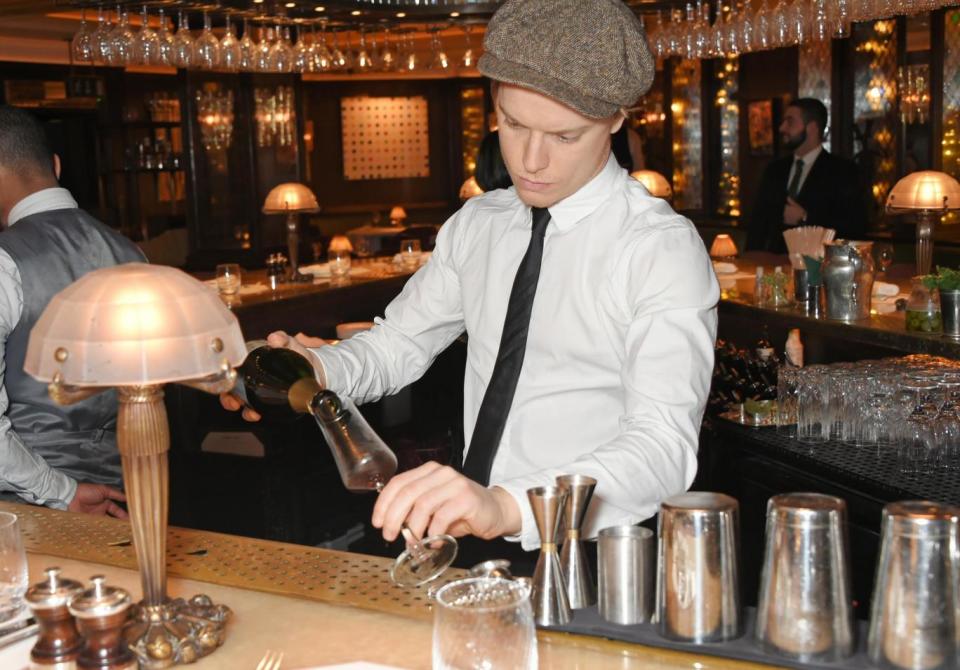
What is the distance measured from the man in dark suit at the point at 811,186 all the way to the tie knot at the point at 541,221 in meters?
5.29

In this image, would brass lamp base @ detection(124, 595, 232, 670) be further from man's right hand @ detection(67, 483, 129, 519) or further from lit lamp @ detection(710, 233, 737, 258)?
lit lamp @ detection(710, 233, 737, 258)

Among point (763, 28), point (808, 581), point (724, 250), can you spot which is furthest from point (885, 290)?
point (808, 581)

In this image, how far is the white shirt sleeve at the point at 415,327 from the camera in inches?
94.7

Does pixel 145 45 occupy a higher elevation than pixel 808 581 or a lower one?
higher

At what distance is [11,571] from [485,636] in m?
0.85

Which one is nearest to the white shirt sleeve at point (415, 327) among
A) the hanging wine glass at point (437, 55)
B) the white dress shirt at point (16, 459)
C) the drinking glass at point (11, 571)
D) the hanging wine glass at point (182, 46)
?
the drinking glass at point (11, 571)

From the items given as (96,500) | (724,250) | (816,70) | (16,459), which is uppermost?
(816,70)

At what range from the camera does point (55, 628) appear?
1.45 metres

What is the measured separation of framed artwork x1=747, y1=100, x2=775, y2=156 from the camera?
39.4 ft

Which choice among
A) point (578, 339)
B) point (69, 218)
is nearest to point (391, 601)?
point (578, 339)

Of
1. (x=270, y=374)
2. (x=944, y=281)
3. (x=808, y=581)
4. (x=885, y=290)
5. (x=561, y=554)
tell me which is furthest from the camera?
(x=885, y=290)

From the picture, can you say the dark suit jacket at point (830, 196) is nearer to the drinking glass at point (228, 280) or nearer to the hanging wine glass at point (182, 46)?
the drinking glass at point (228, 280)

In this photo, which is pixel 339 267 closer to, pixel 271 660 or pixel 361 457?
pixel 361 457

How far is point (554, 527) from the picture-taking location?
1542mm
